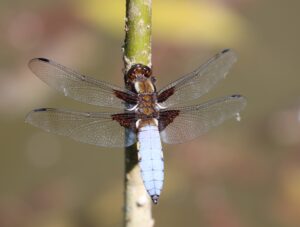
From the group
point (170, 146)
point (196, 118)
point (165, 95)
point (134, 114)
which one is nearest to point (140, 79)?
point (134, 114)

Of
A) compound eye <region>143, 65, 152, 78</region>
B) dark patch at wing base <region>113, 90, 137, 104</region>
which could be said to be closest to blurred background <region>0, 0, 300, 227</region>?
dark patch at wing base <region>113, 90, 137, 104</region>

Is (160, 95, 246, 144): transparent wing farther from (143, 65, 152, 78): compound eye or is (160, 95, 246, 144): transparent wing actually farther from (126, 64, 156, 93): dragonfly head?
(143, 65, 152, 78): compound eye

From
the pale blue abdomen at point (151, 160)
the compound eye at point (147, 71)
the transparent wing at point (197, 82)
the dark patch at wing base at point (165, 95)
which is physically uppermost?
the transparent wing at point (197, 82)

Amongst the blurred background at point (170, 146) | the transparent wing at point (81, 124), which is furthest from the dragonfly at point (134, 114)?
the blurred background at point (170, 146)

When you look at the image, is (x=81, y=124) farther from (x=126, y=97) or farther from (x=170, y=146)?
(x=170, y=146)

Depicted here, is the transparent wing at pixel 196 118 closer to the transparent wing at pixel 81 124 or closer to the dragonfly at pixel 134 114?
the dragonfly at pixel 134 114

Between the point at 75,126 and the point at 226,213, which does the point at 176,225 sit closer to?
the point at 226,213
